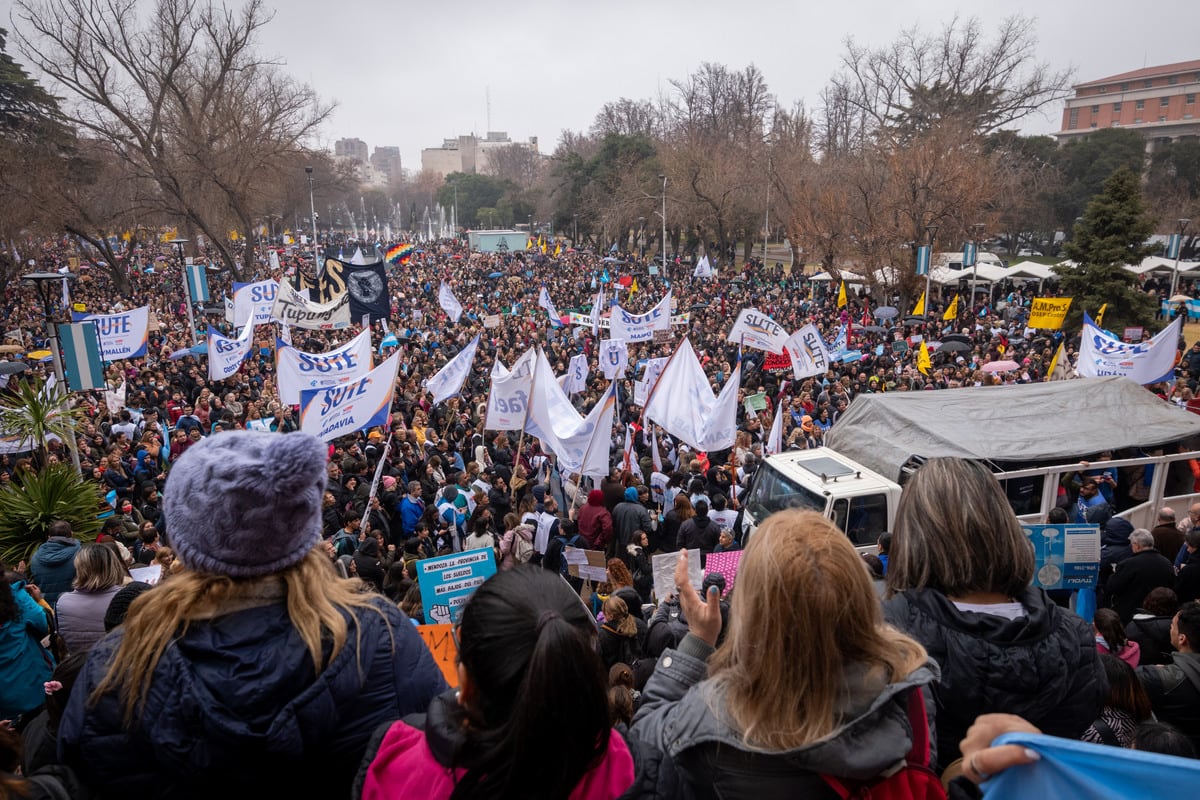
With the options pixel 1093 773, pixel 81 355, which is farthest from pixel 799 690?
pixel 81 355

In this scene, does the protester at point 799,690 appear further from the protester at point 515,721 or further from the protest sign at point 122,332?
the protest sign at point 122,332

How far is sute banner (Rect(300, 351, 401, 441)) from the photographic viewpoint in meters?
8.74

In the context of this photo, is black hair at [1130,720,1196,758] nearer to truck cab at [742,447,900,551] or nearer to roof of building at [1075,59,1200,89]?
truck cab at [742,447,900,551]

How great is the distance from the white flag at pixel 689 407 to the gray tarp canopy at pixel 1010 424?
161cm

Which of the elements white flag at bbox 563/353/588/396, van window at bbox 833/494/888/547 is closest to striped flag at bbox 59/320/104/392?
white flag at bbox 563/353/588/396

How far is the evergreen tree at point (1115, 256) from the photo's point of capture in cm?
2681

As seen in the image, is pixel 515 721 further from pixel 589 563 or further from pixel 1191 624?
pixel 589 563

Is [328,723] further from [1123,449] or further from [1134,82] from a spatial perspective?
[1134,82]

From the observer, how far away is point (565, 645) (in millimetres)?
1343

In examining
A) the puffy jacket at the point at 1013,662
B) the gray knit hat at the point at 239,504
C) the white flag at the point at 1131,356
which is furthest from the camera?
the white flag at the point at 1131,356

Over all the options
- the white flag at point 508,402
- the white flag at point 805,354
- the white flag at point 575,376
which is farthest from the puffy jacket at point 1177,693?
the white flag at point 575,376

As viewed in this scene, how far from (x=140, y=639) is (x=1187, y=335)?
3500cm

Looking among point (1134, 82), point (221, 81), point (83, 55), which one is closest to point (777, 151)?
point (221, 81)

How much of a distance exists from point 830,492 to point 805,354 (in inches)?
272
